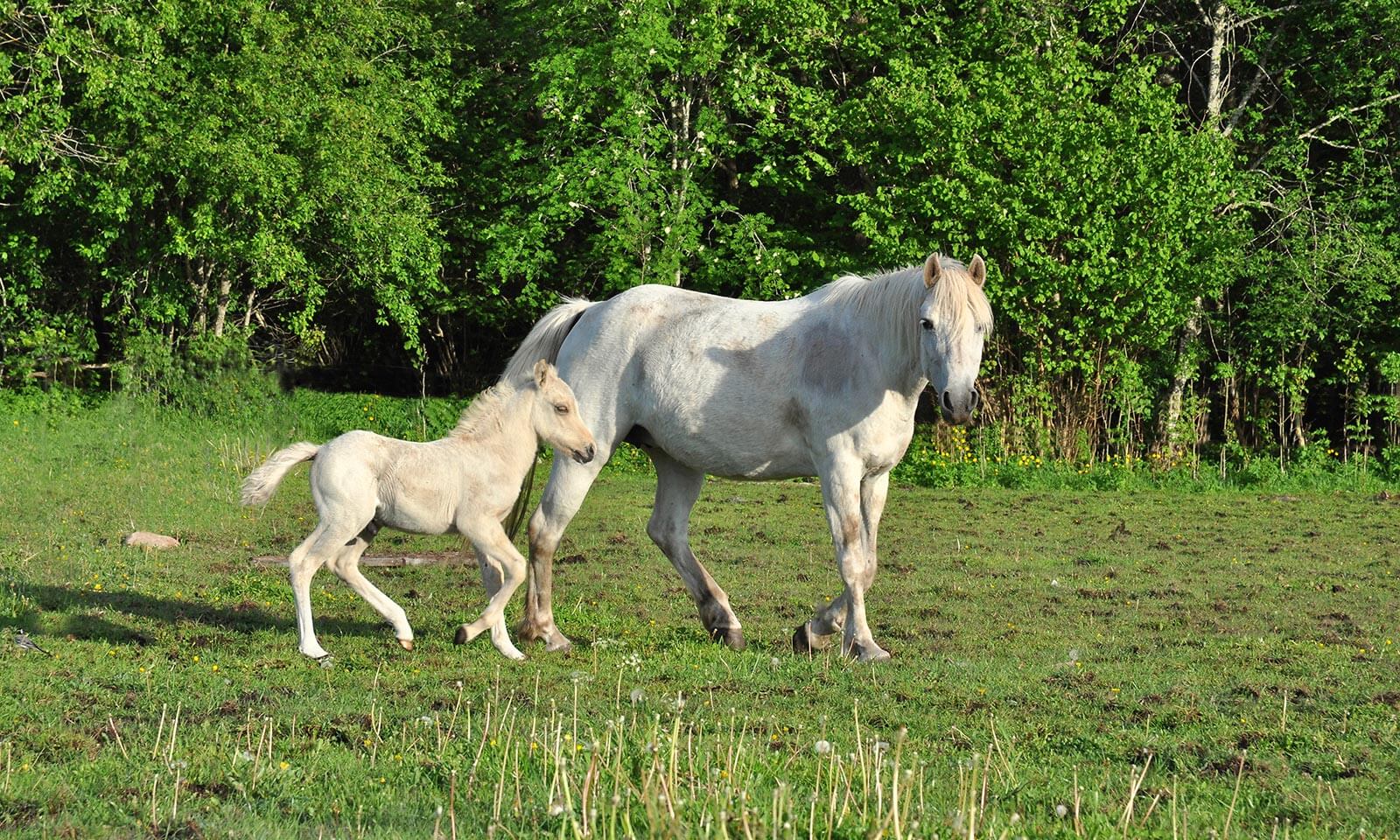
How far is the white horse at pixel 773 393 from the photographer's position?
329 inches

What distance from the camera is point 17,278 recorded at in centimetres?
2611

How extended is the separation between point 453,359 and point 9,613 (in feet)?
80.0

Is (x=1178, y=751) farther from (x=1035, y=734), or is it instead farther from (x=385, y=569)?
(x=385, y=569)

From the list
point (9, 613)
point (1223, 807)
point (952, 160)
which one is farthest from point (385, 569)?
point (952, 160)

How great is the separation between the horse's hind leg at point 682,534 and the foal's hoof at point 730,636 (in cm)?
2

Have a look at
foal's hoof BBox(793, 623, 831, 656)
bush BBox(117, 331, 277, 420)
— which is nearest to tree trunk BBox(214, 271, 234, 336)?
bush BBox(117, 331, 277, 420)

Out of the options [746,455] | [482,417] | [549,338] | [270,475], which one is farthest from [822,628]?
[270,475]

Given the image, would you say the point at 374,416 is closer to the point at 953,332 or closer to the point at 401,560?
the point at 401,560

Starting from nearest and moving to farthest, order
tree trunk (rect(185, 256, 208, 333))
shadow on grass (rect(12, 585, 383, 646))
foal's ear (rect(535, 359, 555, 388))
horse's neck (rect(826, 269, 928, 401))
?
1. horse's neck (rect(826, 269, 928, 401))
2. shadow on grass (rect(12, 585, 383, 646))
3. foal's ear (rect(535, 359, 555, 388))
4. tree trunk (rect(185, 256, 208, 333))

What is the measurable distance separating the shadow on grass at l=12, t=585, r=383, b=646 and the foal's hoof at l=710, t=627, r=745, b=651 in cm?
218

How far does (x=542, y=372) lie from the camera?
870cm

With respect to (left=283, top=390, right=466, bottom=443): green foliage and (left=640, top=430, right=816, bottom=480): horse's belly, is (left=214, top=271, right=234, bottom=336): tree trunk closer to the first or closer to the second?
(left=283, top=390, right=466, bottom=443): green foliage

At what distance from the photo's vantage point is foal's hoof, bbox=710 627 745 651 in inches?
350

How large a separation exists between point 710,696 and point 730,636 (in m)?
2.00
